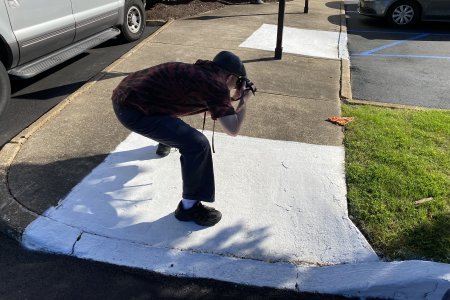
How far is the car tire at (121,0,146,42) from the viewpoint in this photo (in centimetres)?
743

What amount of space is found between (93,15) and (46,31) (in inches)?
46.8

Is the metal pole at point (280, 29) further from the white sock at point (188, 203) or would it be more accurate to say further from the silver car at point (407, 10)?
the silver car at point (407, 10)

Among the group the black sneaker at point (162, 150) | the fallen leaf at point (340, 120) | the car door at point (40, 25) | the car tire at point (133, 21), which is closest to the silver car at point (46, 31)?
the car door at point (40, 25)

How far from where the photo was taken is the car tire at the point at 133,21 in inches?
293

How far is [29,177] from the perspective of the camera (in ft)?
11.8

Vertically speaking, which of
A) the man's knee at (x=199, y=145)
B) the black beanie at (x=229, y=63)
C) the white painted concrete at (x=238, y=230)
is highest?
the black beanie at (x=229, y=63)

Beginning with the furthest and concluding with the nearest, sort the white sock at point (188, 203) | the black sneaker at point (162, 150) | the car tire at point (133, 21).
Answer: the car tire at point (133, 21)
the black sneaker at point (162, 150)
the white sock at point (188, 203)

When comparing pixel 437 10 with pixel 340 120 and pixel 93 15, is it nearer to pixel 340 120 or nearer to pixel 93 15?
pixel 340 120

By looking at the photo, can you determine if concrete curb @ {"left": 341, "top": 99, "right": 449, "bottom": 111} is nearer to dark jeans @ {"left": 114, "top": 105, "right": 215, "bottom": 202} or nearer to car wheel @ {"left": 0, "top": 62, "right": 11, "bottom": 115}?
dark jeans @ {"left": 114, "top": 105, "right": 215, "bottom": 202}

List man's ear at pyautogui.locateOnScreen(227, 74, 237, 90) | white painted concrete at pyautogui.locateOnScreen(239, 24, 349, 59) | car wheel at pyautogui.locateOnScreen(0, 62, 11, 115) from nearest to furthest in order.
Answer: man's ear at pyautogui.locateOnScreen(227, 74, 237, 90)
car wheel at pyautogui.locateOnScreen(0, 62, 11, 115)
white painted concrete at pyautogui.locateOnScreen(239, 24, 349, 59)

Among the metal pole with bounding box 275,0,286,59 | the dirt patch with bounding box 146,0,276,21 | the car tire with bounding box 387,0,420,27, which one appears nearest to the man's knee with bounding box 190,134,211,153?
the metal pole with bounding box 275,0,286,59

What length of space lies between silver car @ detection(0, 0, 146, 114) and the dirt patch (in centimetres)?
291

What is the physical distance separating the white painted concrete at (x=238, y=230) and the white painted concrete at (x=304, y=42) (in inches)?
162

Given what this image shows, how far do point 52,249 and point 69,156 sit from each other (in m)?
1.20
